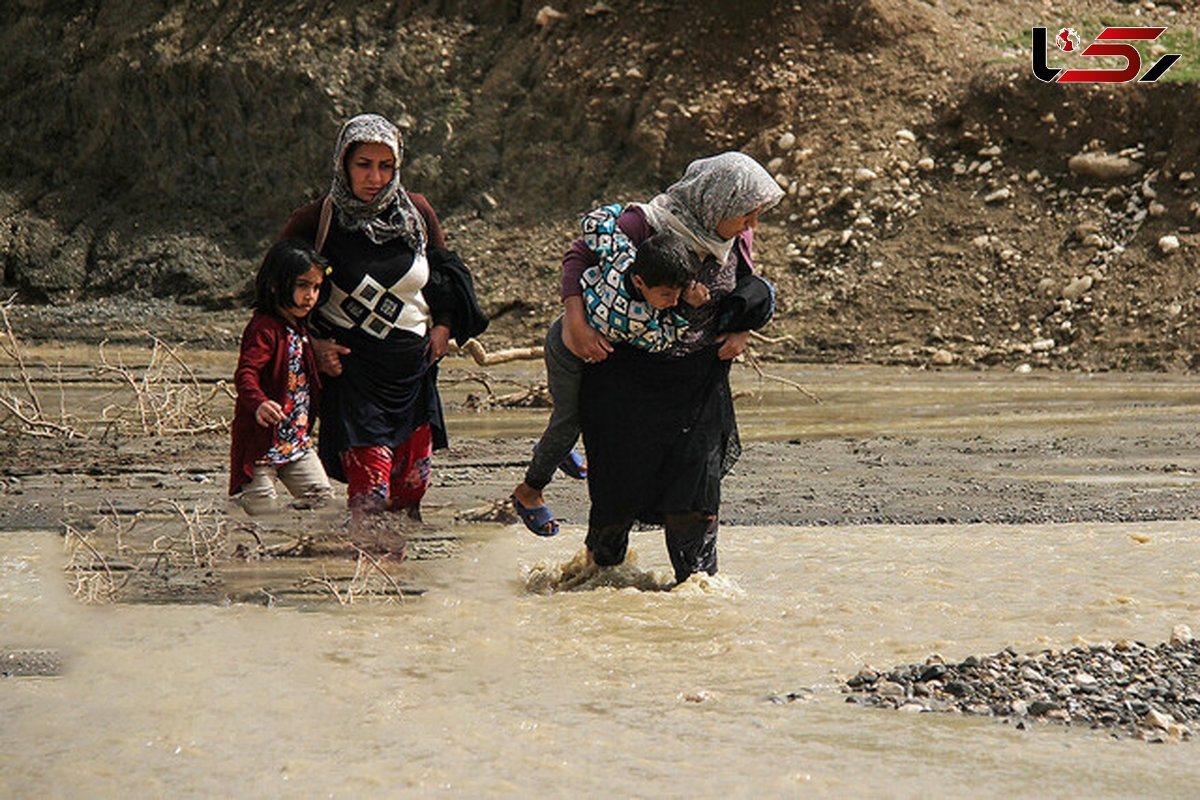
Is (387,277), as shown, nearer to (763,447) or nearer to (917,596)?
(917,596)

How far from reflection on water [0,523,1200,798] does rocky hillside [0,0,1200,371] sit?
10.6 m

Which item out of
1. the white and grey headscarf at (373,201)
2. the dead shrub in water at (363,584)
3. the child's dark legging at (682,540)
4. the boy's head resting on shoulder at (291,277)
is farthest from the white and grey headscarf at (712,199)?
the dead shrub in water at (363,584)

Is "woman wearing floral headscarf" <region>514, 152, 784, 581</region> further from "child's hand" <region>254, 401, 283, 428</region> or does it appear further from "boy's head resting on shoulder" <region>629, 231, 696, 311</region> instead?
"child's hand" <region>254, 401, 283, 428</region>

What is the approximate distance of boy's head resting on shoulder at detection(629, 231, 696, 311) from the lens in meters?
4.57

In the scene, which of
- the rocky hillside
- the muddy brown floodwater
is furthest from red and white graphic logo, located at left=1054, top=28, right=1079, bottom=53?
the muddy brown floodwater

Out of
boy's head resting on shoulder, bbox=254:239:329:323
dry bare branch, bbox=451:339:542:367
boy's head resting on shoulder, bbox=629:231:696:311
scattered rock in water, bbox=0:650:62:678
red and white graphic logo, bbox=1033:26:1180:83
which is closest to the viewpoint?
scattered rock in water, bbox=0:650:62:678

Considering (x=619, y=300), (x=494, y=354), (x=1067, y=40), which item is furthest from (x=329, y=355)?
(x=1067, y=40)

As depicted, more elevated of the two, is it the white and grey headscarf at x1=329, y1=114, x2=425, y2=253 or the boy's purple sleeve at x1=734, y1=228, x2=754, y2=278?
the white and grey headscarf at x1=329, y1=114, x2=425, y2=253

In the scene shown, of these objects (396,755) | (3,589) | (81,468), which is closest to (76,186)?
(81,468)

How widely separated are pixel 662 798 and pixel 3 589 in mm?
3022

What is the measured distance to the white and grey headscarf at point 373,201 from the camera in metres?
5.25

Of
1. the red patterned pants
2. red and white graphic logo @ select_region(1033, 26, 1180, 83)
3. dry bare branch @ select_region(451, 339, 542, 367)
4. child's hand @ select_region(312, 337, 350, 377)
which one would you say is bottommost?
dry bare branch @ select_region(451, 339, 542, 367)

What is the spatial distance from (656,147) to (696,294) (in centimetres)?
1538

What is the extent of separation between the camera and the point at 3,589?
552cm
